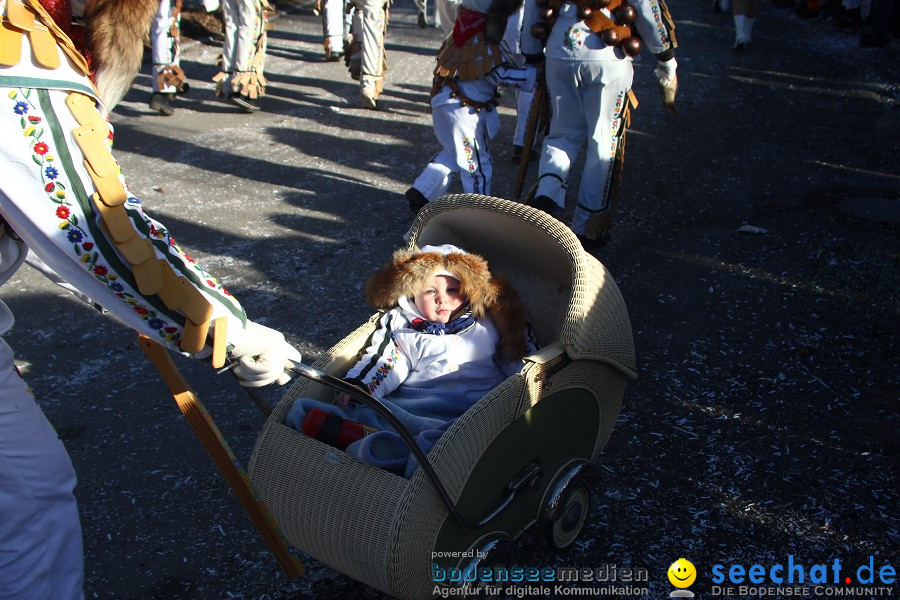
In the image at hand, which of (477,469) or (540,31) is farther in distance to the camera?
(540,31)

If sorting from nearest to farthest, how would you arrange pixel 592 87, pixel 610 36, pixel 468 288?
1. pixel 468 288
2. pixel 610 36
3. pixel 592 87

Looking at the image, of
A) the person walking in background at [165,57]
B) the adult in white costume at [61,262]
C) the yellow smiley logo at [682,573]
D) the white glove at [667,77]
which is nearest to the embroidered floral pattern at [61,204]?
the adult in white costume at [61,262]

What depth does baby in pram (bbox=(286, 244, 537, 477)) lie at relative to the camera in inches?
112

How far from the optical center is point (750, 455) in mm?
3260

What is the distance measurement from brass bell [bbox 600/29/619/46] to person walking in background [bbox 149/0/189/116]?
411 centimetres

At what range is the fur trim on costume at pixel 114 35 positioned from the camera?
6.19 ft

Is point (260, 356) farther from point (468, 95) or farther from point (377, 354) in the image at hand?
point (468, 95)

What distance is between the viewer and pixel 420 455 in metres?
2.19

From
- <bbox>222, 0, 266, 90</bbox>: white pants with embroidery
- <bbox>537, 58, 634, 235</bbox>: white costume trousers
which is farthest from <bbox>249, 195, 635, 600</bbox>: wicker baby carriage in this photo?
<bbox>222, 0, 266, 90</bbox>: white pants with embroidery

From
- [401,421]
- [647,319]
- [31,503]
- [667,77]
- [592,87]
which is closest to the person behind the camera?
[31,503]

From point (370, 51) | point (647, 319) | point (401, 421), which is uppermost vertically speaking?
point (370, 51)

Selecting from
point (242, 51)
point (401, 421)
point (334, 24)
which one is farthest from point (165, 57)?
point (401, 421)

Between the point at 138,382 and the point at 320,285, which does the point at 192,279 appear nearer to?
the point at 138,382

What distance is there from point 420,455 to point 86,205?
103cm
